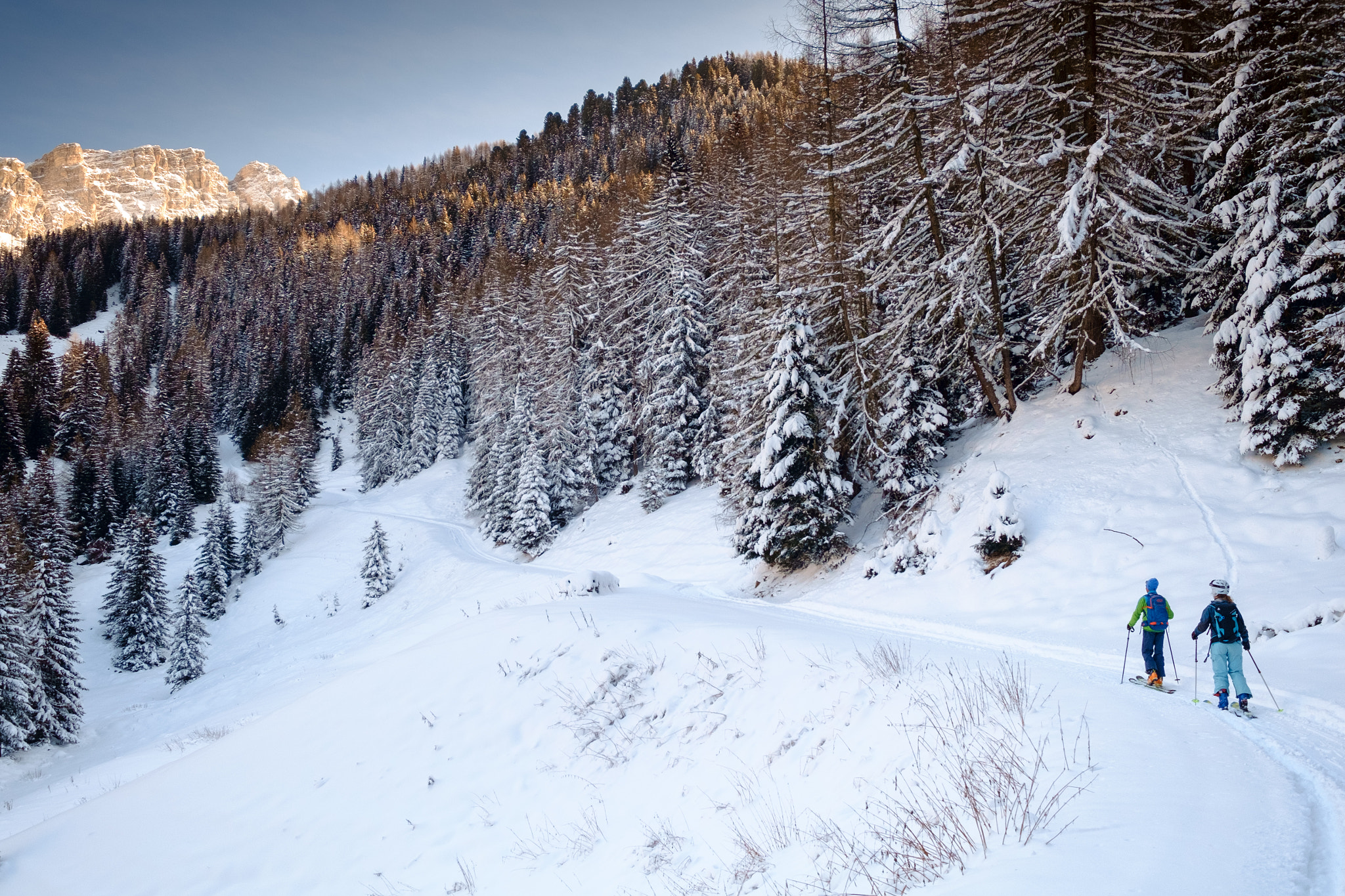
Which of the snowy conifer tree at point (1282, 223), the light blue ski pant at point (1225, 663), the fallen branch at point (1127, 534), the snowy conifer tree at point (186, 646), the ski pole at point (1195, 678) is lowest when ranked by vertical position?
the snowy conifer tree at point (186, 646)

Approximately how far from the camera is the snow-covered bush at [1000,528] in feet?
46.3

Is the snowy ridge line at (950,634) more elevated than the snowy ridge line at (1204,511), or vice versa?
the snowy ridge line at (1204,511)

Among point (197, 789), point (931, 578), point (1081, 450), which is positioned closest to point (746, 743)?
point (197, 789)

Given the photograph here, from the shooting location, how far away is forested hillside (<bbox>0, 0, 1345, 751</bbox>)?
12938 millimetres

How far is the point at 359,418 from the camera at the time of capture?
80.7 meters

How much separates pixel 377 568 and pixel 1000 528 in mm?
37819

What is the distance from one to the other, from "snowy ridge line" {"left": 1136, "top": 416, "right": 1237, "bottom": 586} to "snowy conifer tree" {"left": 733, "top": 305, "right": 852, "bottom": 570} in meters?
7.45

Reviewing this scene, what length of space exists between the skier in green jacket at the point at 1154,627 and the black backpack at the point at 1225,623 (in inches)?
21.1

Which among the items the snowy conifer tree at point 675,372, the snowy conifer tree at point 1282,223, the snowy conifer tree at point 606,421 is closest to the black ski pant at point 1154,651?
the snowy conifer tree at point 1282,223

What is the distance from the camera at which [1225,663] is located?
A: 24.0 ft

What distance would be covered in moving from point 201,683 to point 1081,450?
39835 mm

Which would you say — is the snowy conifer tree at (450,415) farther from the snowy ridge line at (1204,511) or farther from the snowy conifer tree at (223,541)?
the snowy ridge line at (1204,511)

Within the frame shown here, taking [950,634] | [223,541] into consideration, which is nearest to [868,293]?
[950,634]

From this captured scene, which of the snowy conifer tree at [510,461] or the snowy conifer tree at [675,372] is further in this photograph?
the snowy conifer tree at [510,461]
